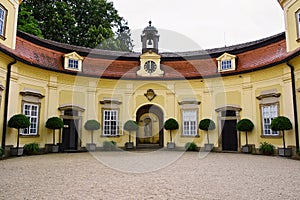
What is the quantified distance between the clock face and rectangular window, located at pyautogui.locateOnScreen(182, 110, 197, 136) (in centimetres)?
329

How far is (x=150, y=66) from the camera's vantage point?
1627 centimetres

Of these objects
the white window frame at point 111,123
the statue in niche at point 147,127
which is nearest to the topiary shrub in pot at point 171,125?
the white window frame at point 111,123

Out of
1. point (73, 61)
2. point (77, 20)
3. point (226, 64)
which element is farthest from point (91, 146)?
point (77, 20)

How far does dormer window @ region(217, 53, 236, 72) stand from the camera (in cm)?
1464

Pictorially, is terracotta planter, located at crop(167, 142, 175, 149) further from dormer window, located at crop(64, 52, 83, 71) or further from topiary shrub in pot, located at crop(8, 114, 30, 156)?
topiary shrub in pot, located at crop(8, 114, 30, 156)

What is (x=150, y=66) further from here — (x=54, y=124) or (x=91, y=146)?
(x=54, y=124)

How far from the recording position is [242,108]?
45.9 feet

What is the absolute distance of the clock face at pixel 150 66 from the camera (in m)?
16.2

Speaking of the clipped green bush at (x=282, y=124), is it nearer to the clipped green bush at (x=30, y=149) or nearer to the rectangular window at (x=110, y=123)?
the rectangular window at (x=110, y=123)

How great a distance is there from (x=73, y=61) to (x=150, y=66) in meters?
4.64

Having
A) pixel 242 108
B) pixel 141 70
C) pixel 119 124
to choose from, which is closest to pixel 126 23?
pixel 141 70

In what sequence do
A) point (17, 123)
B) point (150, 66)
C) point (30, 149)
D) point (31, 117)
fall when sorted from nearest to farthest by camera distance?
1. point (17, 123)
2. point (30, 149)
3. point (31, 117)
4. point (150, 66)

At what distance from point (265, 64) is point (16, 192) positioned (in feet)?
38.8

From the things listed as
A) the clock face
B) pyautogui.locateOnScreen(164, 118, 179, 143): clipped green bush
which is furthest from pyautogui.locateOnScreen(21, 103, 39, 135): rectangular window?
pyautogui.locateOnScreen(164, 118, 179, 143): clipped green bush
